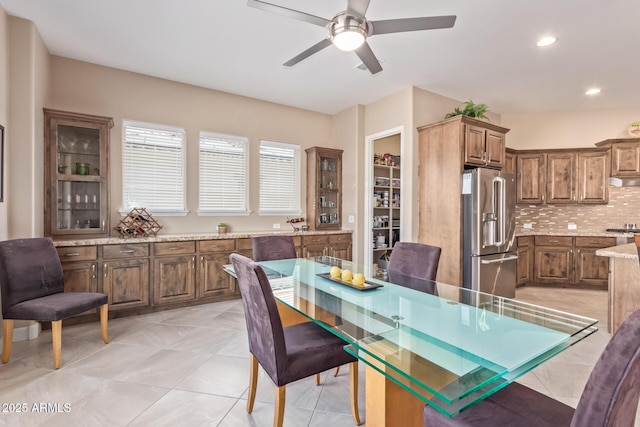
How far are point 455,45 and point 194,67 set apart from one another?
3.01 metres

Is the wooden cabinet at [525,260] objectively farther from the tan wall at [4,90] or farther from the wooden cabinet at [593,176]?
the tan wall at [4,90]

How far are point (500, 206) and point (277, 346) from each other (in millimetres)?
3643

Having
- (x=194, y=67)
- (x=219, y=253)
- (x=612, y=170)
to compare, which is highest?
(x=194, y=67)

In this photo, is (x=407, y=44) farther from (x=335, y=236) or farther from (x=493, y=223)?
(x=335, y=236)

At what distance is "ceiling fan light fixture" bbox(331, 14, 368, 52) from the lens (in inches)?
78.4

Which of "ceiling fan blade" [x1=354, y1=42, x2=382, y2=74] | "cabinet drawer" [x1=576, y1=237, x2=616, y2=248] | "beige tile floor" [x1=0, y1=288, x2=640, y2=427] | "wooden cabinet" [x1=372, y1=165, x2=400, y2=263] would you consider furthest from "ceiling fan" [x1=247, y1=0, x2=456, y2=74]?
"cabinet drawer" [x1=576, y1=237, x2=616, y2=248]

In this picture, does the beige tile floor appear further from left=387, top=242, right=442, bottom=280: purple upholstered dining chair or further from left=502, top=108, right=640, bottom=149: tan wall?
left=502, top=108, right=640, bottom=149: tan wall

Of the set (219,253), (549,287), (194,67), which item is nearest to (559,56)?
(549,287)

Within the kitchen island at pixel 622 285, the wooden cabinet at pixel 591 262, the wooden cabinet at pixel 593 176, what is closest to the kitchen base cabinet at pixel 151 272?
the kitchen island at pixel 622 285

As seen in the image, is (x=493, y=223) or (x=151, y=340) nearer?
(x=151, y=340)

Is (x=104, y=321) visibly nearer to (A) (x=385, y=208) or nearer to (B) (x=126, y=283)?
(B) (x=126, y=283)

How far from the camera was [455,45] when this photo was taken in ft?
10.5

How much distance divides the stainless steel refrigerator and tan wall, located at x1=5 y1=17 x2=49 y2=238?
465cm

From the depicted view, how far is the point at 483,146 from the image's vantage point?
403 centimetres
